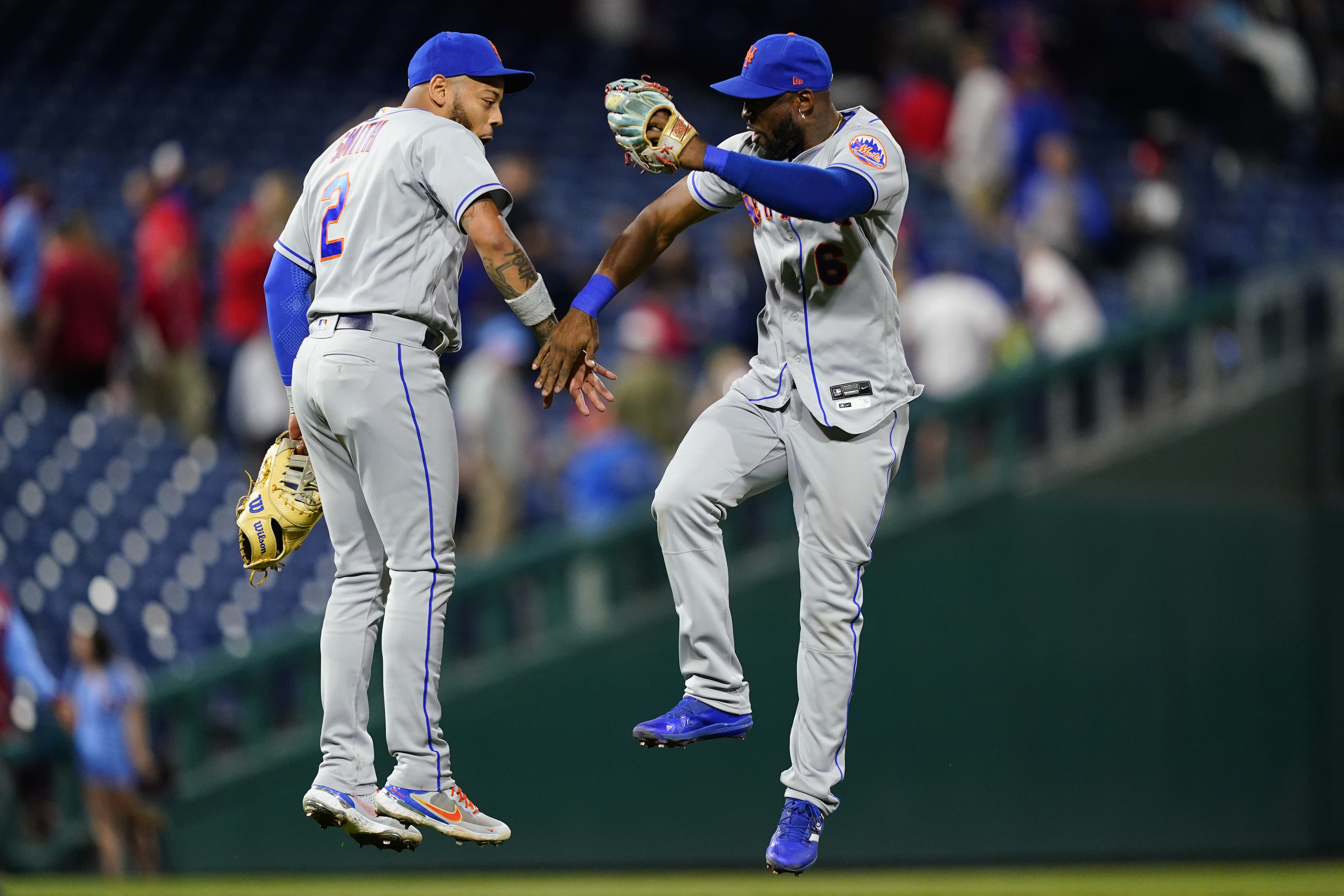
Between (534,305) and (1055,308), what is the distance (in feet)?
18.2

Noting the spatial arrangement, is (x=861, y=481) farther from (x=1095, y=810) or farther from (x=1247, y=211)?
(x=1247, y=211)

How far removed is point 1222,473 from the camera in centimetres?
983

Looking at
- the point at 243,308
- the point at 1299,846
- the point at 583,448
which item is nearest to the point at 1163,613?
the point at 1299,846

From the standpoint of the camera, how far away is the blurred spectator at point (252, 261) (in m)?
8.75

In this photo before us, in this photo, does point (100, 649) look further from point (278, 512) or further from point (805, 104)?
point (805, 104)

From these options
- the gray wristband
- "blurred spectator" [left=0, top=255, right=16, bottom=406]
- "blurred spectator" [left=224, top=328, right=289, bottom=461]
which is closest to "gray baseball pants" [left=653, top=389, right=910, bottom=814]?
the gray wristband

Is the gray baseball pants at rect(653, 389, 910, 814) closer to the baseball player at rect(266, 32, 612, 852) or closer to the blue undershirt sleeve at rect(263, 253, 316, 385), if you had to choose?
the baseball player at rect(266, 32, 612, 852)

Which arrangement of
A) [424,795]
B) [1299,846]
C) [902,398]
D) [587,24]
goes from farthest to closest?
[587,24] < [1299,846] < [902,398] < [424,795]

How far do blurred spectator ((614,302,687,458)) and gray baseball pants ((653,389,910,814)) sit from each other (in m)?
3.92

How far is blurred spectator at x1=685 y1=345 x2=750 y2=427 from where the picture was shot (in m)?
8.71

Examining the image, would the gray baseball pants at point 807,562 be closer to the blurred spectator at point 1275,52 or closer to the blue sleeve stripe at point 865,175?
the blue sleeve stripe at point 865,175

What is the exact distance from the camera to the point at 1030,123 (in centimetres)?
1136

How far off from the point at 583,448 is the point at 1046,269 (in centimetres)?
266

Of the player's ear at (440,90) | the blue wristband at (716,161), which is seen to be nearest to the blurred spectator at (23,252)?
the player's ear at (440,90)
